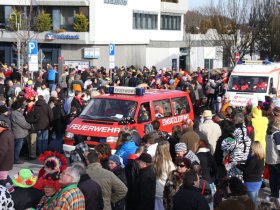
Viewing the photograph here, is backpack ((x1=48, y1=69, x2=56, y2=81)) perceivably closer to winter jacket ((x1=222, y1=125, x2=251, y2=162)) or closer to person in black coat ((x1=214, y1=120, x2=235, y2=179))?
person in black coat ((x1=214, y1=120, x2=235, y2=179))

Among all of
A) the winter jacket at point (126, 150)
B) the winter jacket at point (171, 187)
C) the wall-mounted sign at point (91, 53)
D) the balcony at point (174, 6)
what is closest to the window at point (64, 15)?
the wall-mounted sign at point (91, 53)

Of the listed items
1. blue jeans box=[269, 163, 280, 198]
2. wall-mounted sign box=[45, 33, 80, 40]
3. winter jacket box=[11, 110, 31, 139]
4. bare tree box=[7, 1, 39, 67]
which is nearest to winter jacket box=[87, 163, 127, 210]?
blue jeans box=[269, 163, 280, 198]

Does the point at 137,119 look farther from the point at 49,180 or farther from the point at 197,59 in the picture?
the point at 197,59

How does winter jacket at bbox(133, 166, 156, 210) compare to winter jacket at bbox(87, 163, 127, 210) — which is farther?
winter jacket at bbox(133, 166, 156, 210)

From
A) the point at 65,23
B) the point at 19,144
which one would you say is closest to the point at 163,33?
the point at 65,23

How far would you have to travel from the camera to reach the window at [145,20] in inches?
1849

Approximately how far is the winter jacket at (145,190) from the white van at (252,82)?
14.3m

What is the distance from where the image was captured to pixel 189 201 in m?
6.68

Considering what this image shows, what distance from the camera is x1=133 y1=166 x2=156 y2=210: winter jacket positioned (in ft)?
27.3

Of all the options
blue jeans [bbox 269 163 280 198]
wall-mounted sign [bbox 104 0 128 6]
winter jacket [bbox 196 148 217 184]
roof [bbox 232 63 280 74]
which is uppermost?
wall-mounted sign [bbox 104 0 128 6]

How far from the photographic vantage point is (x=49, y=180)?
22.3 ft

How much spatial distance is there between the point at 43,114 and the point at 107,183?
25.6 ft

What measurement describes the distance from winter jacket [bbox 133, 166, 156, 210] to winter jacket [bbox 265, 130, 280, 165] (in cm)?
362

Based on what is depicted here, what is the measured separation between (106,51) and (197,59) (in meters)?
21.8
